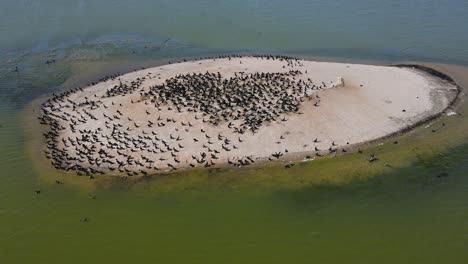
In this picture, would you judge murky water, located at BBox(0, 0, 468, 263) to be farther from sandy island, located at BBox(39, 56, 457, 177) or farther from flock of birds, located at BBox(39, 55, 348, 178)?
sandy island, located at BBox(39, 56, 457, 177)

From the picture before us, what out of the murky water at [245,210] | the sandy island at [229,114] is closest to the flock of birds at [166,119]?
the sandy island at [229,114]

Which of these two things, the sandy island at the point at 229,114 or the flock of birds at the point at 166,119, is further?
the sandy island at the point at 229,114

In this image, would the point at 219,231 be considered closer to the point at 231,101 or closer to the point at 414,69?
the point at 231,101

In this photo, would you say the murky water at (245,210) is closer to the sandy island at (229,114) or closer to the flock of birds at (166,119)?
the flock of birds at (166,119)

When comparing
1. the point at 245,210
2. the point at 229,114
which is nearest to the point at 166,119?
the point at 229,114

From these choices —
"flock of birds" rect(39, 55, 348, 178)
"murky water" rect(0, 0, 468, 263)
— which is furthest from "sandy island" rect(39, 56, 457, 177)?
"murky water" rect(0, 0, 468, 263)

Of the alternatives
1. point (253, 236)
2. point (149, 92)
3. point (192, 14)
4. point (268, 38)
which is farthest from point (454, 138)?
point (192, 14)

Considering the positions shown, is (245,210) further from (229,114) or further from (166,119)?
(166,119)
